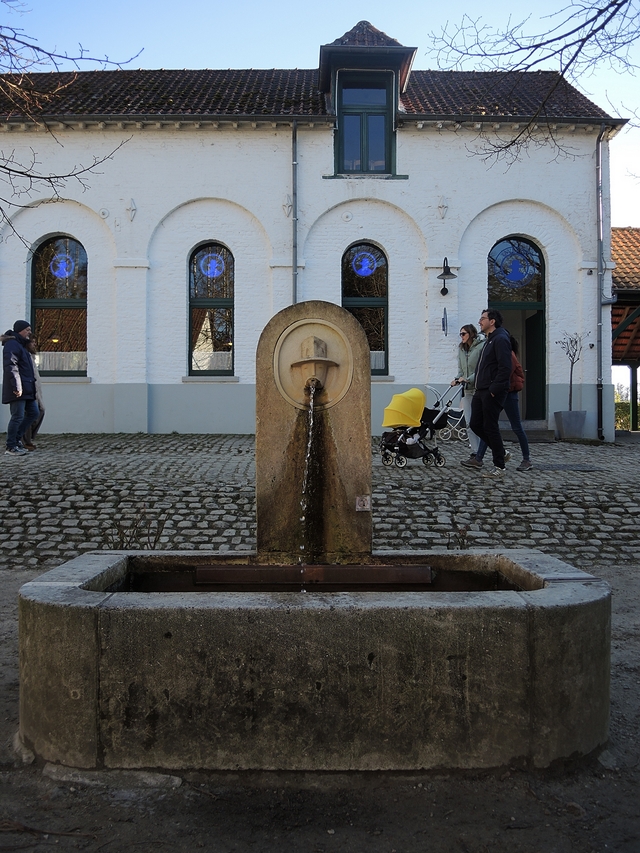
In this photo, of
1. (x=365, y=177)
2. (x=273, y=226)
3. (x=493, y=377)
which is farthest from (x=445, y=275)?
(x=493, y=377)

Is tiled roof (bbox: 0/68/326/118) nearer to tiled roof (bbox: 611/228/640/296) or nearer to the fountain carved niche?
tiled roof (bbox: 611/228/640/296)

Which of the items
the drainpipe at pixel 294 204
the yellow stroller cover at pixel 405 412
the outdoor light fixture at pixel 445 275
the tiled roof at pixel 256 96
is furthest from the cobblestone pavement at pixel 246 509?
the tiled roof at pixel 256 96

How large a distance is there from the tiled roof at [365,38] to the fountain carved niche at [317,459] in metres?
14.8

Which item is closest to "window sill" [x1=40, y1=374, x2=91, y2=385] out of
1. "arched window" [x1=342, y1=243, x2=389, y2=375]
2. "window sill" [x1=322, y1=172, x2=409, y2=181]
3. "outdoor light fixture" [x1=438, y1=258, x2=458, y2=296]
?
"arched window" [x1=342, y1=243, x2=389, y2=375]

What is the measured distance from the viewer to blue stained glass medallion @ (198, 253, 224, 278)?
16.6 meters

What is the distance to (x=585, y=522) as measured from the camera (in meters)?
7.47

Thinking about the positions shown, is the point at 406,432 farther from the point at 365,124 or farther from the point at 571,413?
the point at 365,124

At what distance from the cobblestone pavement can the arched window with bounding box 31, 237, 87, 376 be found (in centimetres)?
656

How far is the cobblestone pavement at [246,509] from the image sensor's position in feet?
22.7

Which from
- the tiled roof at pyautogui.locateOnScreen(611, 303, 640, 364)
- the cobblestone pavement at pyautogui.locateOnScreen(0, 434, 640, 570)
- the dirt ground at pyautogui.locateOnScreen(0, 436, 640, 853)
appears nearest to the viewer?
the dirt ground at pyautogui.locateOnScreen(0, 436, 640, 853)

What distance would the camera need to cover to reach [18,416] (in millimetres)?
11586

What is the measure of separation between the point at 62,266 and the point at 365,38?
29.9ft

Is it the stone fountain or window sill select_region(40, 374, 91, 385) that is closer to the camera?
the stone fountain

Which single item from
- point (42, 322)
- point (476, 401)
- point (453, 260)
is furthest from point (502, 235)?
point (42, 322)
